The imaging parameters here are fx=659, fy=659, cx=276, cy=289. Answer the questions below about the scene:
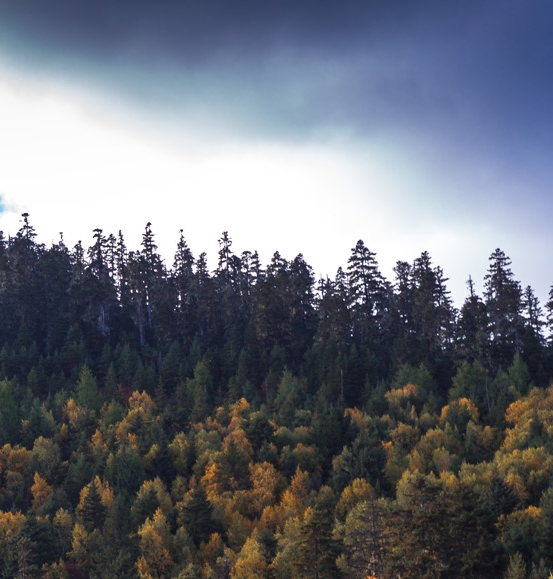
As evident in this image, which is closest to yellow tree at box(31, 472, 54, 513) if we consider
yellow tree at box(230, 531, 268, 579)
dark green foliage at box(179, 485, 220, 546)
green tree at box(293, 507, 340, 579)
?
dark green foliage at box(179, 485, 220, 546)

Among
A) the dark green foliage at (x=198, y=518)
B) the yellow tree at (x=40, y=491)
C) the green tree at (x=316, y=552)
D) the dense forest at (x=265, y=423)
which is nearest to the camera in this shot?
the green tree at (x=316, y=552)

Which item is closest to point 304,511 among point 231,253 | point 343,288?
point 343,288

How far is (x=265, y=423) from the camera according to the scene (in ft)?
222

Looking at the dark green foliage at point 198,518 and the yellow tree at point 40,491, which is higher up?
the yellow tree at point 40,491

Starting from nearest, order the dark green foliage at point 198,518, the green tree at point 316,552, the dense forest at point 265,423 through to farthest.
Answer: the green tree at point 316,552 → the dense forest at point 265,423 → the dark green foliage at point 198,518

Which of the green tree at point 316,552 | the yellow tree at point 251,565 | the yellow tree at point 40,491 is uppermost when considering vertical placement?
the yellow tree at point 40,491

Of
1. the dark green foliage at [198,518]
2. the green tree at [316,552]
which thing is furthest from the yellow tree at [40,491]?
the green tree at [316,552]

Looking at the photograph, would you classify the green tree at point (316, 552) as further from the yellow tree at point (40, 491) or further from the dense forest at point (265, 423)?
the yellow tree at point (40, 491)

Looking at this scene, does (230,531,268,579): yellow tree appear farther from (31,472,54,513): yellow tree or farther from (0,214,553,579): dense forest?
(31,472,54,513): yellow tree

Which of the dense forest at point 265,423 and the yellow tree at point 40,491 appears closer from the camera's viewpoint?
the dense forest at point 265,423

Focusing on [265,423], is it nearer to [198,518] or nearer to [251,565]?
[198,518]

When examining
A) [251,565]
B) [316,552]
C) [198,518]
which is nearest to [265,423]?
[198,518]

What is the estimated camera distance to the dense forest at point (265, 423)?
148 feet

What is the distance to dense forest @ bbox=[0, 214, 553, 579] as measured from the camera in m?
45.0
